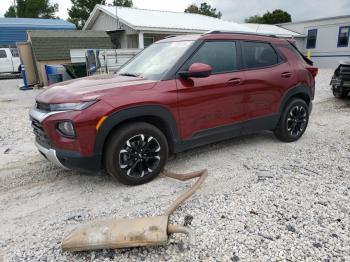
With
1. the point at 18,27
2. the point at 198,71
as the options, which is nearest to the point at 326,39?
the point at 198,71

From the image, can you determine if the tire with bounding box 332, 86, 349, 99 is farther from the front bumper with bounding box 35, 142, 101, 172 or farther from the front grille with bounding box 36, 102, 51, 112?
the front grille with bounding box 36, 102, 51, 112

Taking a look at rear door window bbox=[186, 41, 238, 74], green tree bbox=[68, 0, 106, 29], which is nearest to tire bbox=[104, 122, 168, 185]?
rear door window bbox=[186, 41, 238, 74]

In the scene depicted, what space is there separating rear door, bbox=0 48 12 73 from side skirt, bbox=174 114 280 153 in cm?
2055

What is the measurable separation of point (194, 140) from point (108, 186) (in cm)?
126

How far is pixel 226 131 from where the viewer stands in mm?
4316

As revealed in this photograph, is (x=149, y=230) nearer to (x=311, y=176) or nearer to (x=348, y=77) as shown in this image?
(x=311, y=176)

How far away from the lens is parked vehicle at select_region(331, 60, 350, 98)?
337 inches

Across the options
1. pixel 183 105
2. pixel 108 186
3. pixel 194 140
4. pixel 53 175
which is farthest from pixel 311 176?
pixel 53 175

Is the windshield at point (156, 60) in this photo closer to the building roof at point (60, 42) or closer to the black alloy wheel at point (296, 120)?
the black alloy wheel at point (296, 120)

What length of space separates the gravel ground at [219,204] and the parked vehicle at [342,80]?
14.2 feet

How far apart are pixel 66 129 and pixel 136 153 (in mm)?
832

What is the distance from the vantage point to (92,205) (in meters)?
3.29

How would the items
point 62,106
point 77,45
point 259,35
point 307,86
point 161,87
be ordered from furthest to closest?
1. point 77,45
2. point 307,86
3. point 259,35
4. point 161,87
5. point 62,106

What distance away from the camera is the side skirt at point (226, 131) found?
3.99 metres
